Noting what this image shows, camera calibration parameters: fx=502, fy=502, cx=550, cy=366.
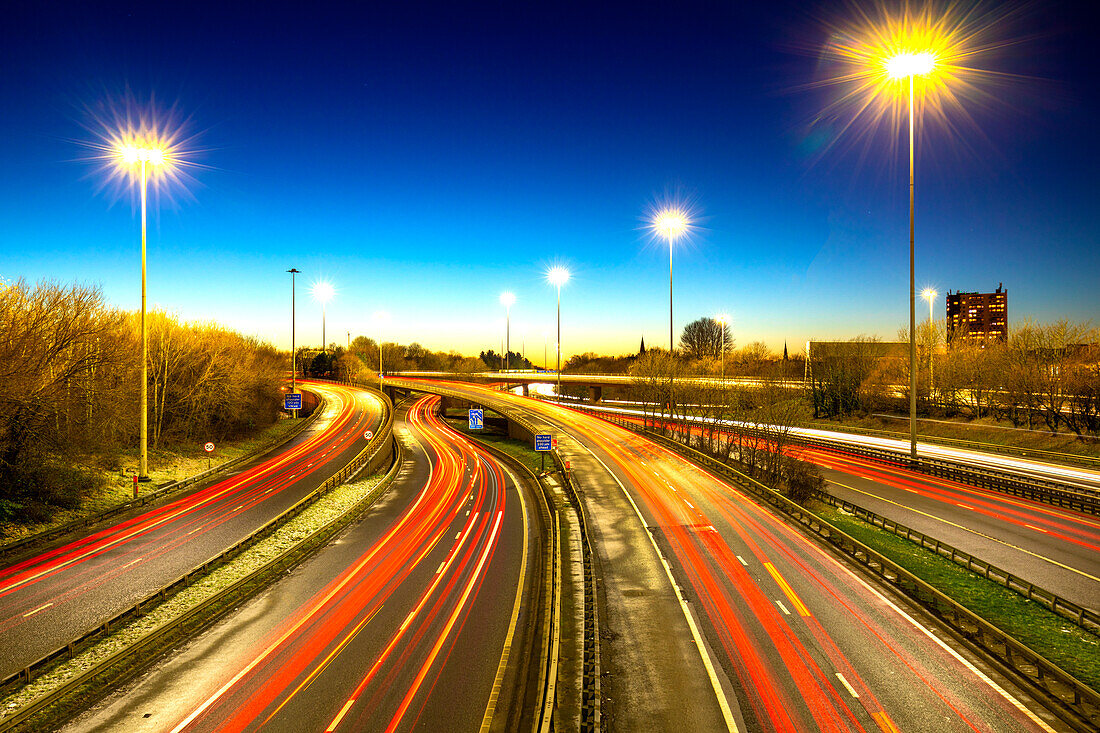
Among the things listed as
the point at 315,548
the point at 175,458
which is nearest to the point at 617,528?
the point at 315,548

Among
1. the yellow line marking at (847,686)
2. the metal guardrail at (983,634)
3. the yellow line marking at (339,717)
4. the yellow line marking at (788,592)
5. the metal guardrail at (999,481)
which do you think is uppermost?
the metal guardrail at (999,481)

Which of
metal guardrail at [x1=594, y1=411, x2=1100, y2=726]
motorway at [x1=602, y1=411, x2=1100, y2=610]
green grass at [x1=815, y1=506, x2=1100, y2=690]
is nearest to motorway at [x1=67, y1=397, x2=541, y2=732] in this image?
metal guardrail at [x1=594, y1=411, x2=1100, y2=726]

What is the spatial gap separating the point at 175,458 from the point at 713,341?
114910mm

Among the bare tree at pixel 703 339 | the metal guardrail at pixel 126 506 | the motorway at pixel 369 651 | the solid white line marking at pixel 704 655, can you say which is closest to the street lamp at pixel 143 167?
the metal guardrail at pixel 126 506

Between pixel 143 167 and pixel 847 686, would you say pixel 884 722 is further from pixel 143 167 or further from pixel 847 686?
pixel 143 167

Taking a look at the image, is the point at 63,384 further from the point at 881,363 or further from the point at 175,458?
the point at 881,363

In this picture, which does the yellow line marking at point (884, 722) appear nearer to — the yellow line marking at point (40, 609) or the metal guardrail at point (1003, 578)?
the metal guardrail at point (1003, 578)

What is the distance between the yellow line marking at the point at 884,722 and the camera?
10898 millimetres

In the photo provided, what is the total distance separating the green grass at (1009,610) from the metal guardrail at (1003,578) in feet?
0.67

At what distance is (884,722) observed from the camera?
11.1m

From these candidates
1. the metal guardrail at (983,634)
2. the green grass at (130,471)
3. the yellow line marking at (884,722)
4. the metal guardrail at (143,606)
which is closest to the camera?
the yellow line marking at (884,722)

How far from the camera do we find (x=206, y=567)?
20266mm

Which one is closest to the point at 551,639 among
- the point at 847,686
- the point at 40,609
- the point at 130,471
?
the point at 847,686

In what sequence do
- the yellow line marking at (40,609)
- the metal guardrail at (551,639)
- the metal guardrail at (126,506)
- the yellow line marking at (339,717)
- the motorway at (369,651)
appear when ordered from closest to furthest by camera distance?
1. the metal guardrail at (551,639)
2. the yellow line marking at (339,717)
3. the motorway at (369,651)
4. the yellow line marking at (40,609)
5. the metal guardrail at (126,506)
